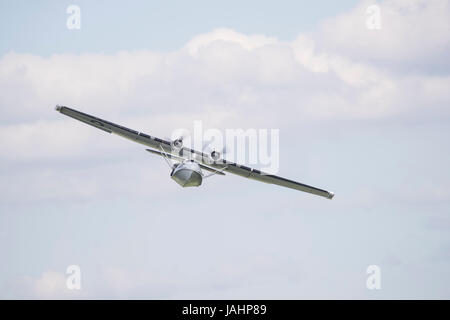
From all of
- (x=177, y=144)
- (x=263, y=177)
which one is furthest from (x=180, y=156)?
(x=263, y=177)

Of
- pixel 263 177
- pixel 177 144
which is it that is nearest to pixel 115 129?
pixel 177 144

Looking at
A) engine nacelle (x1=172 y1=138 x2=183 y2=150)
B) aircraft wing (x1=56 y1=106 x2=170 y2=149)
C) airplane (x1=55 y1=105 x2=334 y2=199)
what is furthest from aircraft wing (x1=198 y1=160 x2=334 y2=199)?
aircraft wing (x1=56 y1=106 x2=170 y2=149)

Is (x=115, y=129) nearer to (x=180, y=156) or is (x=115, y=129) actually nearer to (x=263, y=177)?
(x=180, y=156)

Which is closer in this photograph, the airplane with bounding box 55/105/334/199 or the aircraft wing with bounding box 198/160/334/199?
the airplane with bounding box 55/105/334/199

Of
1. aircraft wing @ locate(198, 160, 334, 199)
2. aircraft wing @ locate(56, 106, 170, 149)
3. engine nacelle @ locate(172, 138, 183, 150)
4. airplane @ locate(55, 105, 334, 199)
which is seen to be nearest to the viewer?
airplane @ locate(55, 105, 334, 199)

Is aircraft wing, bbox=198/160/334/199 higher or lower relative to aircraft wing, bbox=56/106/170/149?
lower

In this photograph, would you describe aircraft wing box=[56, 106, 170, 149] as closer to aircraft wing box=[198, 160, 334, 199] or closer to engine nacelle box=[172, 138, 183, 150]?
engine nacelle box=[172, 138, 183, 150]

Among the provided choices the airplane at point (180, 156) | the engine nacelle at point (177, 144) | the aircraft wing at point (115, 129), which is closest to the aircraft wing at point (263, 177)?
the airplane at point (180, 156)

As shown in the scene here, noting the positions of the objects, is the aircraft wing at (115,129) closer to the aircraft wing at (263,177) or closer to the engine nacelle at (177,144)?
the engine nacelle at (177,144)

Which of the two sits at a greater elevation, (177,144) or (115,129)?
(115,129)

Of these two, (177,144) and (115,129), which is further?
(115,129)
